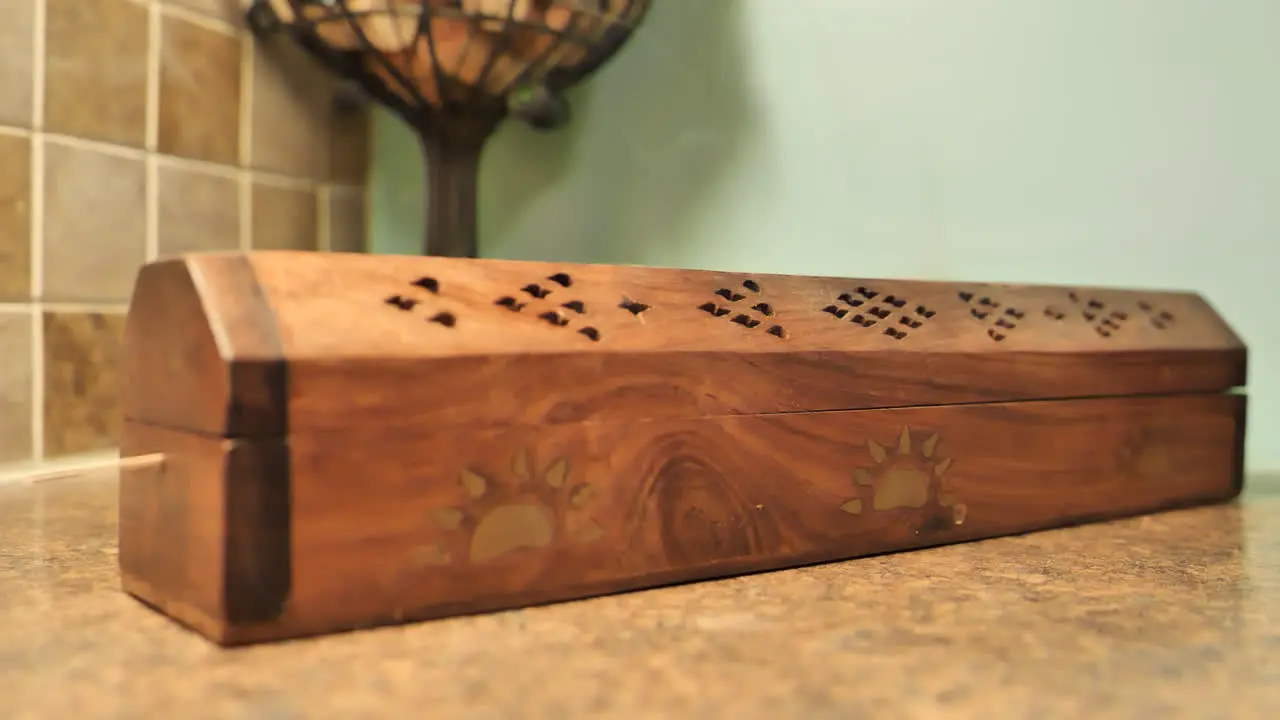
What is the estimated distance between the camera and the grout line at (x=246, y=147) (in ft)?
3.22

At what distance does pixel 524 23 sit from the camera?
2.53ft

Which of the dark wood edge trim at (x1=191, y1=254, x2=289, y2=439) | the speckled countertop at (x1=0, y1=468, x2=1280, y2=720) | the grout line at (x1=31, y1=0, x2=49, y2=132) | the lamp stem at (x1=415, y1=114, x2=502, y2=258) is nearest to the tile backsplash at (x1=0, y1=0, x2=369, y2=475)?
the grout line at (x1=31, y1=0, x2=49, y2=132)

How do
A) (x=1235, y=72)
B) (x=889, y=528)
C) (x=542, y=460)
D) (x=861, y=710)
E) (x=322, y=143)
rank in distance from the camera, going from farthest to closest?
(x=322, y=143) < (x=1235, y=72) < (x=889, y=528) < (x=542, y=460) < (x=861, y=710)

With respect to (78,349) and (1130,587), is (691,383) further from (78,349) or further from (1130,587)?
(78,349)

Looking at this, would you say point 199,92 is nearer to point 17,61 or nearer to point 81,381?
point 17,61

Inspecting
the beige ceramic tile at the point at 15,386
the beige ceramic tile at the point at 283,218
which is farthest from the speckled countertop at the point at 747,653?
the beige ceramic tile at the point at 283,218

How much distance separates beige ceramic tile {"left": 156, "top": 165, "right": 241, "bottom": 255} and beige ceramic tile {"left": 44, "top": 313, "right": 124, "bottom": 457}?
0.29 feet

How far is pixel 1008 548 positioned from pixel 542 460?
29 centimetres

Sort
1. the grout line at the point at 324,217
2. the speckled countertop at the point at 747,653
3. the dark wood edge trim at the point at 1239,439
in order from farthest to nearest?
the grout line at the point at 324,217 < the dark wood edge trim at the point at 1239,439 < the speckled countertop at the point at 747,653

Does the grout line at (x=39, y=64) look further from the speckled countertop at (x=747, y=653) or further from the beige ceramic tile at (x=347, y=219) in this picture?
the speckled countertop at (x=747, y=653)

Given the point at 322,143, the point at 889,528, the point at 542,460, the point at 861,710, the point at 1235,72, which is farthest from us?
the point at 322,143

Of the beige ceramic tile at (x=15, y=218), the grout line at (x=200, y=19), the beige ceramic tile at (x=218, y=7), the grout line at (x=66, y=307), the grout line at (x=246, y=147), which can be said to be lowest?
the grout line at (x=66, y=307)

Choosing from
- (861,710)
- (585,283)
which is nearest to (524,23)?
(585,283)

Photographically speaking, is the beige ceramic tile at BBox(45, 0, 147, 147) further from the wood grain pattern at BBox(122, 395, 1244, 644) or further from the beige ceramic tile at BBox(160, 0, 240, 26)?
the wood grain pattern at BBox(122, 395, 1244, 644)
